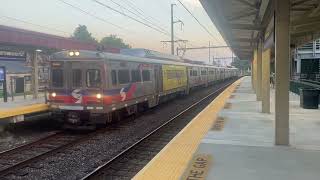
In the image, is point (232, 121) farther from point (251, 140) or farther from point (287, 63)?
point (287, 63)

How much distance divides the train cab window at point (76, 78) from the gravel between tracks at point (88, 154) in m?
1.91

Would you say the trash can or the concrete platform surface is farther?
the trash can

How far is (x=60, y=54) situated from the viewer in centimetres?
1487

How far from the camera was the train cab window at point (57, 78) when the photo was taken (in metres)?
14.7

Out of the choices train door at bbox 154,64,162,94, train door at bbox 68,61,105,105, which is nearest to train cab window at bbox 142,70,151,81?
train door at bbox 154,64,162,94

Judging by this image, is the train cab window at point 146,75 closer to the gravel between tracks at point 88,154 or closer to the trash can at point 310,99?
the gravel between tracks at point 88,154

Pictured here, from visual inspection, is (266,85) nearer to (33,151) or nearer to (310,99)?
(310,99)

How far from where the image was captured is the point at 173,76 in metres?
25.0

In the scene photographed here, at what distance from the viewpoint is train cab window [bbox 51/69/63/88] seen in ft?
48.1

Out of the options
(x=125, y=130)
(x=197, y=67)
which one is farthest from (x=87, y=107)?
(x=197, y=67)

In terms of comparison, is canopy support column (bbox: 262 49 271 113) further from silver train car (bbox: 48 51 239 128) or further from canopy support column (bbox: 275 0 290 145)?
Answer: canopy support column (bbox: 275 0 290 145)

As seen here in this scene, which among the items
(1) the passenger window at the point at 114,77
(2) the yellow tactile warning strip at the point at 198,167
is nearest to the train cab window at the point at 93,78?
(1) the passenger window at the point at 114,77

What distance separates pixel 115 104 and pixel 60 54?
8.41 feet

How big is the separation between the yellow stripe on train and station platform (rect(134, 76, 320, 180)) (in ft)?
29.2
